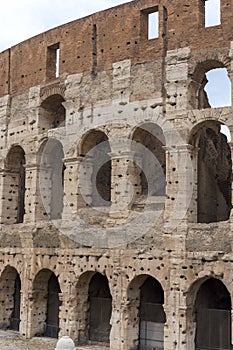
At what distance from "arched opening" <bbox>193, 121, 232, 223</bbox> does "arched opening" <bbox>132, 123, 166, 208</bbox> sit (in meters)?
1.27

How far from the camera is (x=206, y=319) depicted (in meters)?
15.8

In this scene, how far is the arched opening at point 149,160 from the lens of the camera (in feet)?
55.7

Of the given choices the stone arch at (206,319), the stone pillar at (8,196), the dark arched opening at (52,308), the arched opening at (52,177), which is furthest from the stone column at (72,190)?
the stone arch at (206,319)

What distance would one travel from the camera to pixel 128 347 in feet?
52.5

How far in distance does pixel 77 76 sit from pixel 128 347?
8.32m

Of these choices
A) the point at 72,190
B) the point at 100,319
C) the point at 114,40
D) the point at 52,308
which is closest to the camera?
the point at 114,40

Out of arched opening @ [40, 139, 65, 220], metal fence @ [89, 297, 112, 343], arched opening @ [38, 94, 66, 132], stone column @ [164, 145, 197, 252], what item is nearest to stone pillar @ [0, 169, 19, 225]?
arched opening @ [40, 139, 65, 220]

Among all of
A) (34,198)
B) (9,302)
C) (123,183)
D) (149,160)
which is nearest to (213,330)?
(123,183)

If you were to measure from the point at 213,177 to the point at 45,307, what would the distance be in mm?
6922

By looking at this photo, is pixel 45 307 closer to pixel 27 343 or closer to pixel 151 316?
pixel 27 343

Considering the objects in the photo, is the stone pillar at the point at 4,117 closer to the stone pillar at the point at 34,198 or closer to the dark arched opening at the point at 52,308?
the stone pillar at the point at 34,198

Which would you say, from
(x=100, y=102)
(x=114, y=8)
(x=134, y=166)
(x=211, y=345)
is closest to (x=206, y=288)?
(x=211, y=345)

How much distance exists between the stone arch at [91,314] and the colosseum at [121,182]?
0.04 metres

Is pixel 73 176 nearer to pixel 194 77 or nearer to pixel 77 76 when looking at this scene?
pixel 77 76
